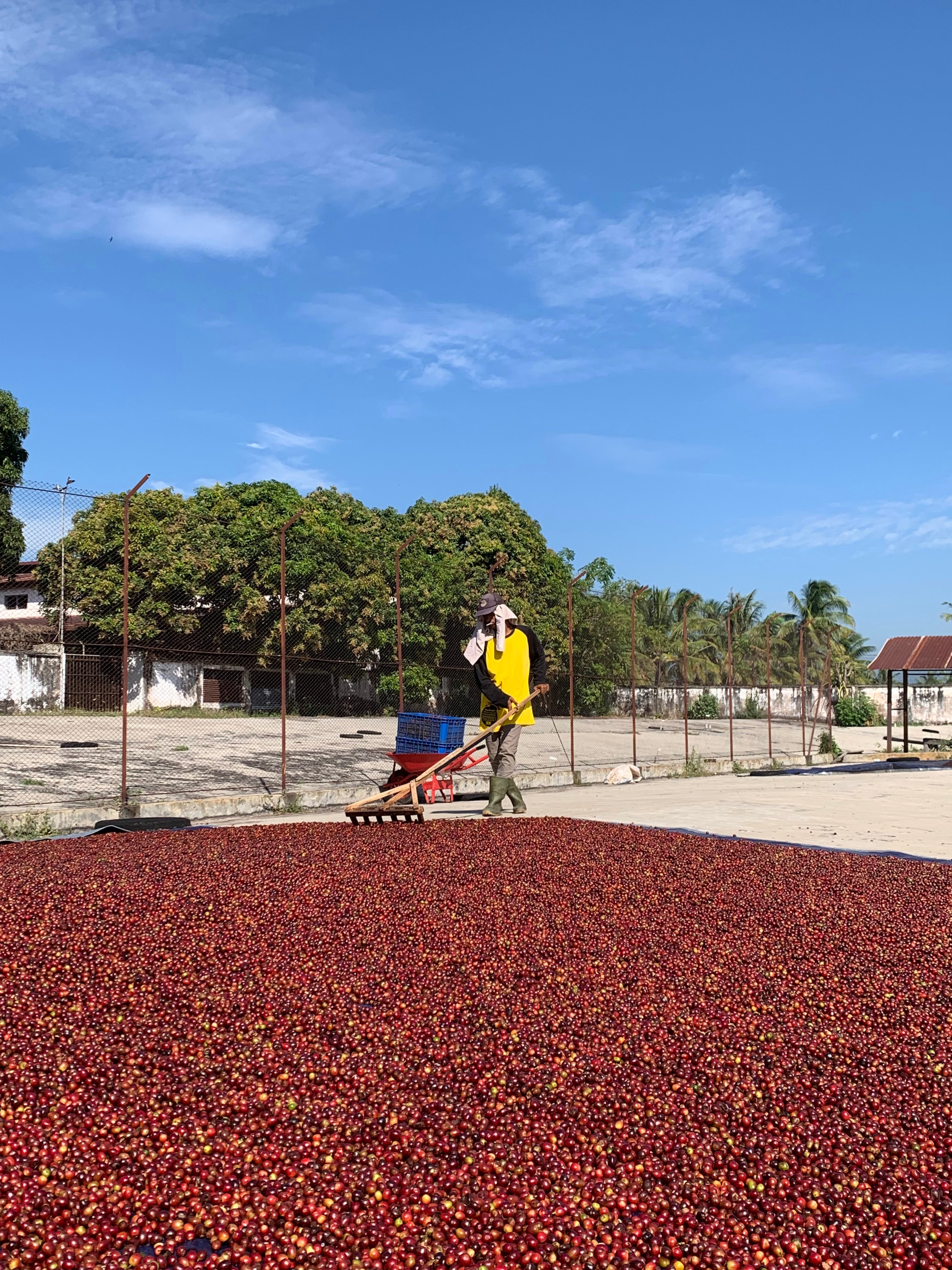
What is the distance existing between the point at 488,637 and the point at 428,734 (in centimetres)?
106

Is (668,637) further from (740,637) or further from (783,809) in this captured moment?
(783,809)

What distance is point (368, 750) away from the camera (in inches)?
606

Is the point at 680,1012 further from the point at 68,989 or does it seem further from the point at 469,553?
the point at 469,553

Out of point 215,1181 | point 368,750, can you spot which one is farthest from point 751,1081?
point 368,750

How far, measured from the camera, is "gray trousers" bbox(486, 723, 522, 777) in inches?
316

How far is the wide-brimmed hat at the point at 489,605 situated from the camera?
26.8 feet

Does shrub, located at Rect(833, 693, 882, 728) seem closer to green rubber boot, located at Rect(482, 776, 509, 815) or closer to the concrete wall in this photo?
the concrete wall

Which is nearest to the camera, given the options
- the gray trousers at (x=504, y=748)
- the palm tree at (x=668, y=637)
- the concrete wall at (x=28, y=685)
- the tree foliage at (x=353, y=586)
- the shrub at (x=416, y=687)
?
the gray trousers at (x=504, y=748)

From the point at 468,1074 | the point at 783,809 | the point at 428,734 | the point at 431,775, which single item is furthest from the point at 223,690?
the point at 468,1074

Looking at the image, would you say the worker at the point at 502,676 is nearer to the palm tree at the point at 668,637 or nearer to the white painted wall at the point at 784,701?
the white painted wall at the point at 784,701

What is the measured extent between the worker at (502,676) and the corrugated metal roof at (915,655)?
40.5ft

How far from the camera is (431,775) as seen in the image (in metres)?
8.09

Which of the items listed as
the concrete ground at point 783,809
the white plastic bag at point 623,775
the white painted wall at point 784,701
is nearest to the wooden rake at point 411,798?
the concrete ground at point 783,809

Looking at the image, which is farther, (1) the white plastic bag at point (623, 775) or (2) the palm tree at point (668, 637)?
(2) the palm tree at point (668, 637)
